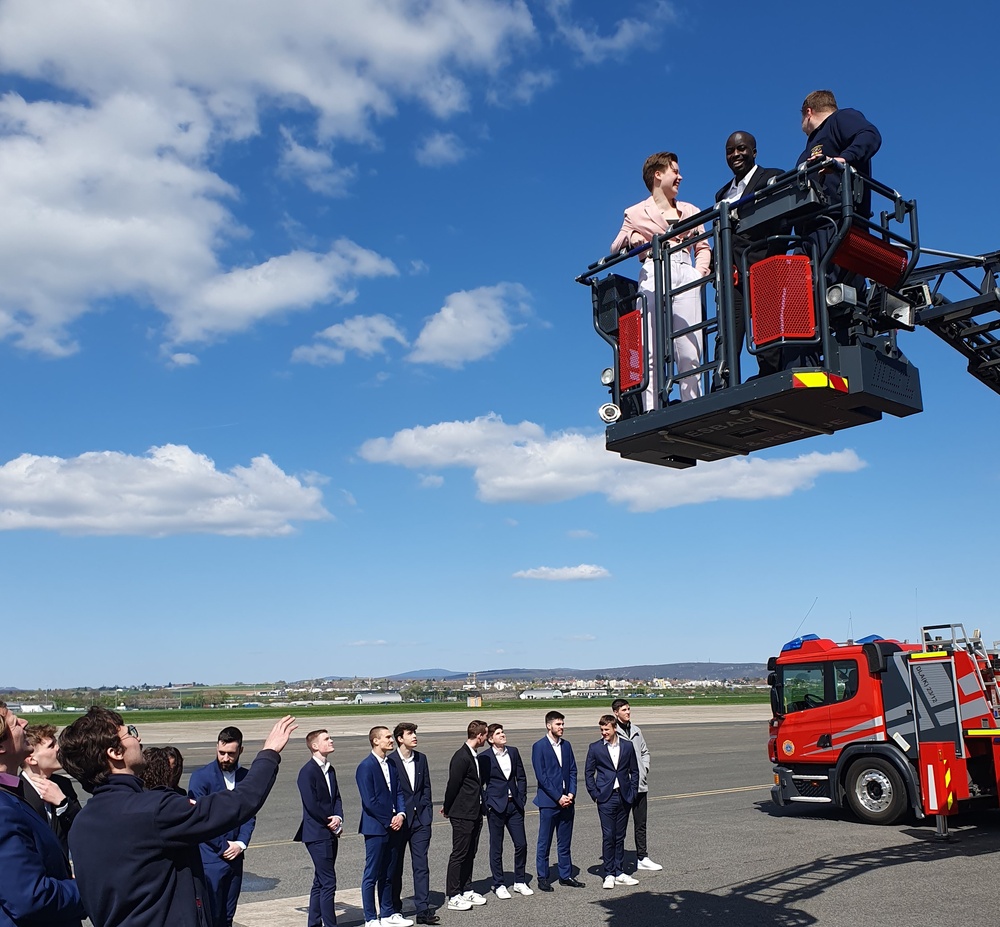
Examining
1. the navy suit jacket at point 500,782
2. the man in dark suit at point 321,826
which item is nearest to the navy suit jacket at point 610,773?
the navy suit jacket at point 500,782

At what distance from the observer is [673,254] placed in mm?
5719

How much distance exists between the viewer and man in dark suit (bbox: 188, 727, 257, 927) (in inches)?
272

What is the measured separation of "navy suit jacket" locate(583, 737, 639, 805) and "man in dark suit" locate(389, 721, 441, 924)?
218 centimetres

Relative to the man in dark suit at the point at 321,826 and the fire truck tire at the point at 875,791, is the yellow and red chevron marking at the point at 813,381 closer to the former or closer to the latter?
the man in dark suit at the point at 321,826

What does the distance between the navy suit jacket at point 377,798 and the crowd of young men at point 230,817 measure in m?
0.01

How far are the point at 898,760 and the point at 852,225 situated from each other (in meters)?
11.0

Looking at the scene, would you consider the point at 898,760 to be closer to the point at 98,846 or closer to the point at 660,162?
the point at 660,162

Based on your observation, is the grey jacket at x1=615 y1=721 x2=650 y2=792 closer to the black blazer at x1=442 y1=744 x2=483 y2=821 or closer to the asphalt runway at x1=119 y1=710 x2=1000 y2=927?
the asphalt runway at x1=119 y1=710 x2=1000 y2=927

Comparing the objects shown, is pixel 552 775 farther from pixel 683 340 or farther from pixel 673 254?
pixel 673 254

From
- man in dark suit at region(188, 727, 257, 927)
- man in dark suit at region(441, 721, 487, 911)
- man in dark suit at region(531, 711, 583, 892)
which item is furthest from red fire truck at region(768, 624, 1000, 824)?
man in dark suit at region(188, 727, 257, 927)

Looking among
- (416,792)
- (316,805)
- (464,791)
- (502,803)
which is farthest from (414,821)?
(502,803)

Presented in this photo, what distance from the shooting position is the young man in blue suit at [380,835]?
357 inches

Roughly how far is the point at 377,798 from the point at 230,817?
5.92 meters

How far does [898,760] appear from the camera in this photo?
45.1 ft
